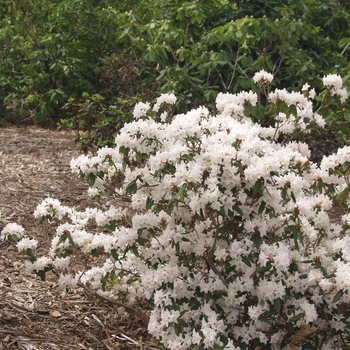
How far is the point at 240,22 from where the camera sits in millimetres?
5738

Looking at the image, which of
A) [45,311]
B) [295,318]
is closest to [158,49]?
[45,311]

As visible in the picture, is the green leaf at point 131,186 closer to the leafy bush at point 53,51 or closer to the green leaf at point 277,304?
the green leaf at point 277,304

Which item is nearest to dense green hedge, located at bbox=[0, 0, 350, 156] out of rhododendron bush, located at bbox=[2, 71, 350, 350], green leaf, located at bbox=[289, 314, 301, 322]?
rhododendron bush, located at bbox=[2, 71, 350, 350]

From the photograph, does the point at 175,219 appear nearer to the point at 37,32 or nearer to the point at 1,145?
the point at 1,145

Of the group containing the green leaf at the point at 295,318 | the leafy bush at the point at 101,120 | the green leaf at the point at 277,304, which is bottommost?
the leafy bush at the point at 101,120

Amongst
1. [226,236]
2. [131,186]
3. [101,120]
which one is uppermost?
[131,186]

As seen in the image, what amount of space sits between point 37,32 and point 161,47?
12.0ft

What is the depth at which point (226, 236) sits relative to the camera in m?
2.64

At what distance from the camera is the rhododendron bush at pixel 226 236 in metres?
2.31

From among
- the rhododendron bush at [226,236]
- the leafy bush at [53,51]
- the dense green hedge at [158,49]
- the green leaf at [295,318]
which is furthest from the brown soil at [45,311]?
the leafy bush at [53,51]

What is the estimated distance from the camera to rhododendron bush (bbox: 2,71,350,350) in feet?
7.58

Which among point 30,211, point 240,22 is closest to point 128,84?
point 240,22

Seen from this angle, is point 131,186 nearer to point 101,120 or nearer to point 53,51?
point 101,120

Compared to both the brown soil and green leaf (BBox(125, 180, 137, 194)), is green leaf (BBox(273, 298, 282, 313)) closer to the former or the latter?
green leaf (BBox(125, 180, 137, 194))
